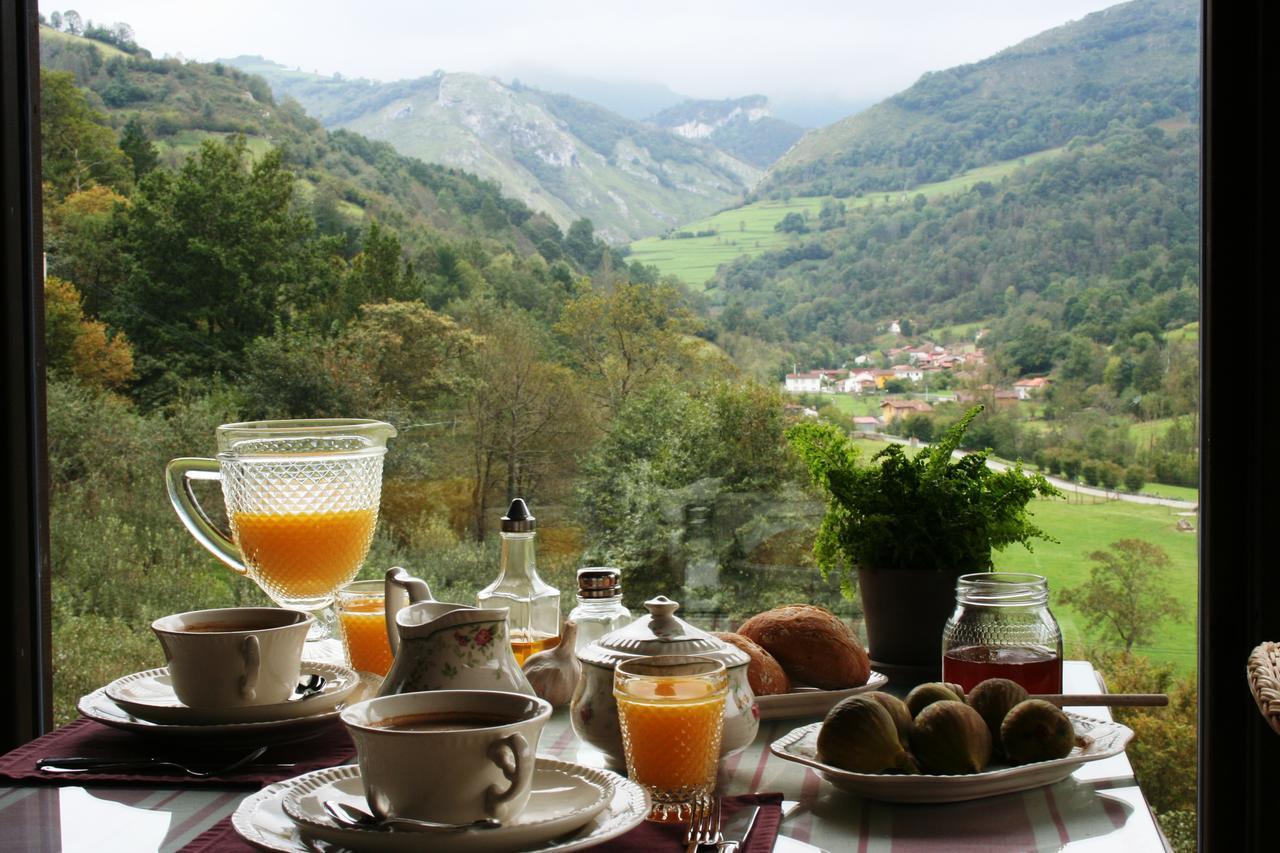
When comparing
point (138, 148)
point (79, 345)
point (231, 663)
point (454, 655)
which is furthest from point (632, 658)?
point (138, 148)

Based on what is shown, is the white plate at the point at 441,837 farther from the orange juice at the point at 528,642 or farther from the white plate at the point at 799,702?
the orange juice at the point at 528,642

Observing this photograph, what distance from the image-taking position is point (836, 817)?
0.92 meters

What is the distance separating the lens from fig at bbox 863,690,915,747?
975 mm

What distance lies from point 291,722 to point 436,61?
160 cm

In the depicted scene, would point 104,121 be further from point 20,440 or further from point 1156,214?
point 1156,214

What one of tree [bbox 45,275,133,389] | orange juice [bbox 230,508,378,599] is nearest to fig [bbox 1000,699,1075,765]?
orange juice [bbox 230,508,378,599]

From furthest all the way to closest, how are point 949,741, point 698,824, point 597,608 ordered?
1. point 597,608
2. point 949,741
3. point 698,824

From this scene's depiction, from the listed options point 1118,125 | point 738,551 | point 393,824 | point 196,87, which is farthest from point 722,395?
point 393,824

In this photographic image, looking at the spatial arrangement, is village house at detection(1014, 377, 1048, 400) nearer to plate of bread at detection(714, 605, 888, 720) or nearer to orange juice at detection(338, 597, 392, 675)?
plate of bread at detection(714, 605, 888, 720)

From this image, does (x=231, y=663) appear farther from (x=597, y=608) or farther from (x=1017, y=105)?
(x=1017, y=105)

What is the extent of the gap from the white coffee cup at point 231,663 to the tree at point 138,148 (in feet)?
4.65

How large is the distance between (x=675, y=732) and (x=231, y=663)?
16.2 inches

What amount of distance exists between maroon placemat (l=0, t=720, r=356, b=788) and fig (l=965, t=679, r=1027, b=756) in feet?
1.73

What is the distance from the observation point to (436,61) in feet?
7.77
